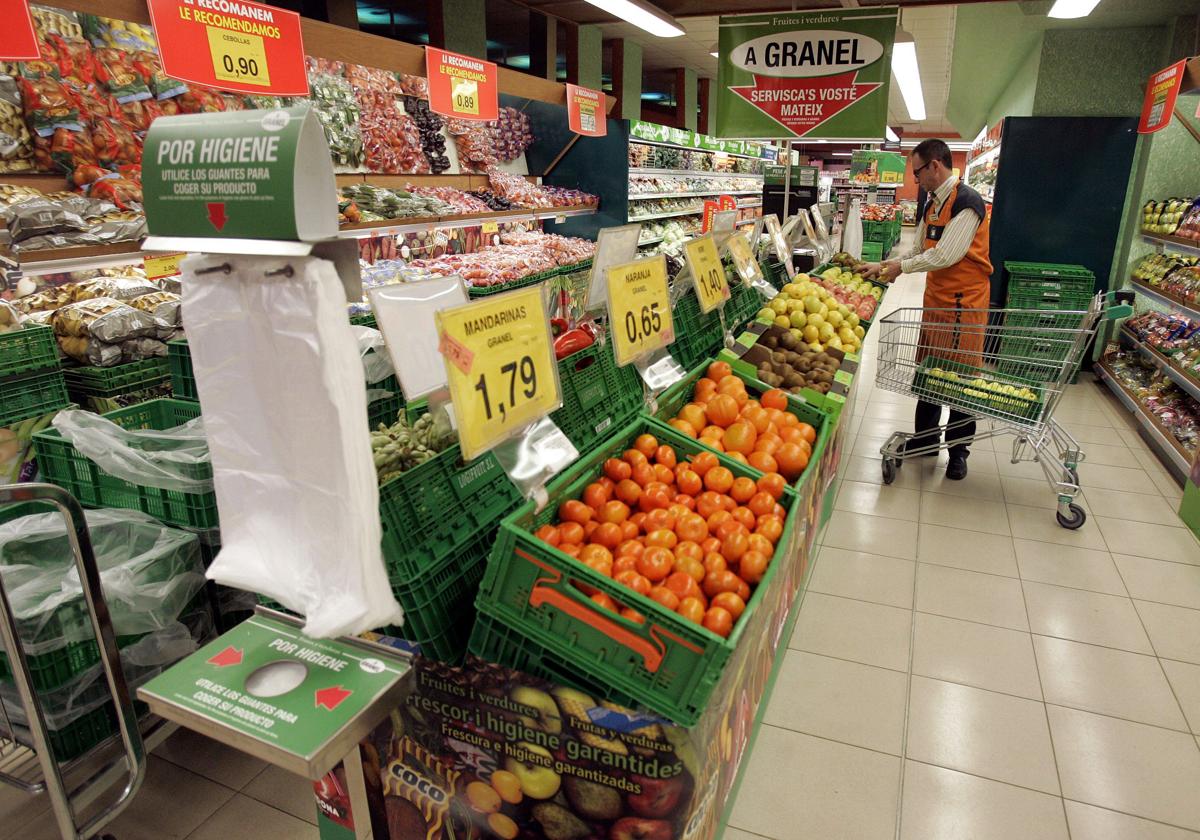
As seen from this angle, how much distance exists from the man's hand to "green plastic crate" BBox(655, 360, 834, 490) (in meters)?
2.63

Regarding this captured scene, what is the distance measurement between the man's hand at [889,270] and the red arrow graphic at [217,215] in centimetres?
456

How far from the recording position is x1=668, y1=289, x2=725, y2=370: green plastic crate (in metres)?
2.99

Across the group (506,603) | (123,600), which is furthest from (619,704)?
(123,600)

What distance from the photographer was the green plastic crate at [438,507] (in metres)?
1.43

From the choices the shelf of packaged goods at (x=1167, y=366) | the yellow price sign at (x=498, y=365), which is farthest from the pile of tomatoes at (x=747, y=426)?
the shelf of packaged goods at (x=1167, y=366)

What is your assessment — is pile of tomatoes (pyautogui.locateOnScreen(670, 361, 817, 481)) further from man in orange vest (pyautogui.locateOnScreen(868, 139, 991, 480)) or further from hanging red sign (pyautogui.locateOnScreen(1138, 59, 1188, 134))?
hanging red sign (pyautogui.locateOnScreen(1138, 59, 1188, 134))

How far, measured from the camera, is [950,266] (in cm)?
466

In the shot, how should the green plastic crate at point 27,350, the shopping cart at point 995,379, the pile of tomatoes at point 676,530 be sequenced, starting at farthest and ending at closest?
1. the shopping cart at point 995,379
2. the green plastic crate at point 27,350
3. the pile of tomatoes at point 676,530

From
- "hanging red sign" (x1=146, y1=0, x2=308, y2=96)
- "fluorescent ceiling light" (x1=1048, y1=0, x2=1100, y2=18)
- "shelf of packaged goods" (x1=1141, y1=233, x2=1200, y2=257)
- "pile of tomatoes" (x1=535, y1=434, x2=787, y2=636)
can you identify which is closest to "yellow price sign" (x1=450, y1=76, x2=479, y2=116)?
"hanging red sign" (x1=146, y1=0, x2=308, y2=96)

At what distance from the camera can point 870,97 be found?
16.3ft

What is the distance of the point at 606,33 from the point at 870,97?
291 inches

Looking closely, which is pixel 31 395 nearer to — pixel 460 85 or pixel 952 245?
pixel 460 85

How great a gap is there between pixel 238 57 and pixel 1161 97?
677 centimetres

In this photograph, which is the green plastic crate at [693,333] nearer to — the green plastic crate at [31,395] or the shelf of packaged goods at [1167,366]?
the green plastic crate at [31,395]
